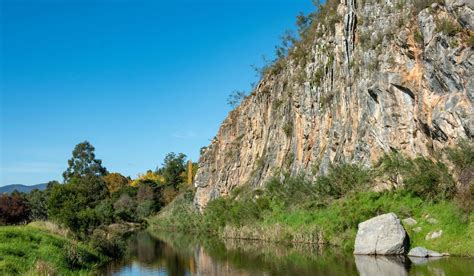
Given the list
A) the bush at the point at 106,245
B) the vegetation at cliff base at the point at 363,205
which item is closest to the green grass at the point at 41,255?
the bush at the point at 106,245

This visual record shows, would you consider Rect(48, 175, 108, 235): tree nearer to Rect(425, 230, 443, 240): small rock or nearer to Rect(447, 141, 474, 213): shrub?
Rect(425, 230, 443, 240): small rock

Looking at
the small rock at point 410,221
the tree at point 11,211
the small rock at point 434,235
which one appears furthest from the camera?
the tree at point 11,211

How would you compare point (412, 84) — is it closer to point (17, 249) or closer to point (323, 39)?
point (323, 39)

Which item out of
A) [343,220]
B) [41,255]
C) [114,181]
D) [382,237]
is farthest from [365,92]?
[114,181]

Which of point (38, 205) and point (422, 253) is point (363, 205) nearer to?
point (422, 253)

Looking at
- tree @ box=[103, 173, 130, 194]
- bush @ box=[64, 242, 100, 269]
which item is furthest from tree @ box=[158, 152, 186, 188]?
bush @ box=[64, 242, 100, 269]

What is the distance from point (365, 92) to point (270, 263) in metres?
19.0

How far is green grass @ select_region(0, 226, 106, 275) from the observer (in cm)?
2252

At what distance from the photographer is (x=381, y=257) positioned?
31062 millimetres

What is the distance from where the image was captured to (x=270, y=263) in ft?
105

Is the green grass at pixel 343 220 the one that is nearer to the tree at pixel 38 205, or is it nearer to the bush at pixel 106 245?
the bush at pixel 106 245

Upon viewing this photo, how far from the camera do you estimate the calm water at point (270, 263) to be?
85.4 ft

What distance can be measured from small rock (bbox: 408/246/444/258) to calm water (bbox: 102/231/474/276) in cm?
119

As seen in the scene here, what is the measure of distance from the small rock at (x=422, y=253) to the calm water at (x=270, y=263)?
1186 millimetres
